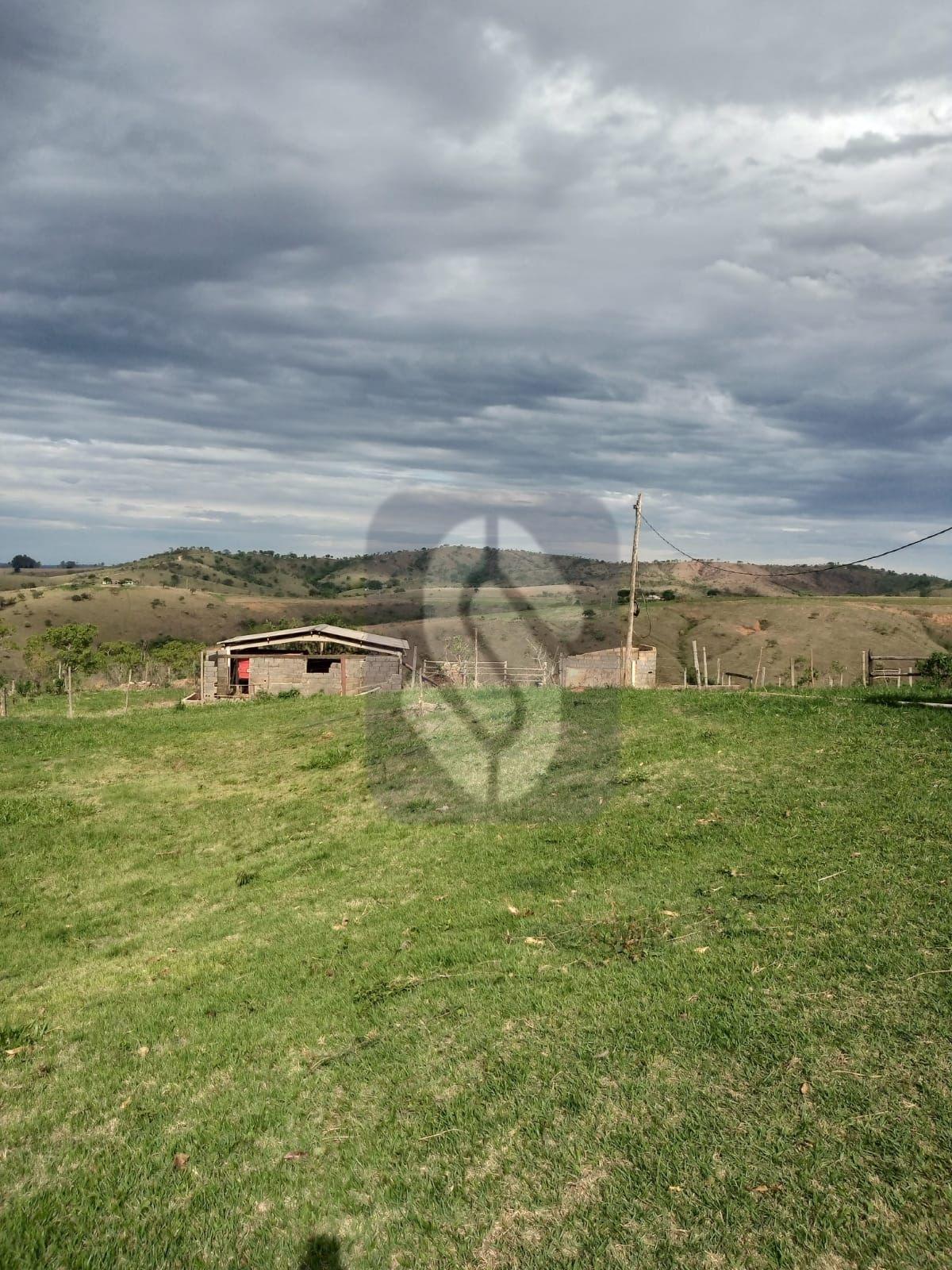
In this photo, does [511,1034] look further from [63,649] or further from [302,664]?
[63,649]

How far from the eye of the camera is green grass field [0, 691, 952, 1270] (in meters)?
5.32

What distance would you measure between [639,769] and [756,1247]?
12646 millimetres

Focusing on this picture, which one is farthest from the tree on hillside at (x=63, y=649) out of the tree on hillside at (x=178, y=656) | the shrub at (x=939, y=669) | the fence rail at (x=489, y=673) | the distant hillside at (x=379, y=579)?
the distant hillside at (x=379, y=579)

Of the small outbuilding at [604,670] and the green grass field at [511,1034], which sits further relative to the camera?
the small outbuilding at [604,670]

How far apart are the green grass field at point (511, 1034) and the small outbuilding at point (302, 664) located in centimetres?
2802

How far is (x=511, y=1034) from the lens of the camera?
7.59m

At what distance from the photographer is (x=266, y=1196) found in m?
5.86

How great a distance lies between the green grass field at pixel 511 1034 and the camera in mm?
5320

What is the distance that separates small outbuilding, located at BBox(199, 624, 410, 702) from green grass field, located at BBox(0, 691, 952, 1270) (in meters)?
28.0

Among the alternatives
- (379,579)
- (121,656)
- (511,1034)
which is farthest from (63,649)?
(379,579)

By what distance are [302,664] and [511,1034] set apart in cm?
3913

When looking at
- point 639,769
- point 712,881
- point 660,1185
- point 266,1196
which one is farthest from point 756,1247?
point 639,769

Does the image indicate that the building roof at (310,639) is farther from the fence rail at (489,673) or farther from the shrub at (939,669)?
the shrub at (939,669)

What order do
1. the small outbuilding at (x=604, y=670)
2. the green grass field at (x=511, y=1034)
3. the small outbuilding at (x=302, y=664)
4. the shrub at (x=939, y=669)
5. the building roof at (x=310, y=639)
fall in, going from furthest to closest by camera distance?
the small outbuilding at (x=604, y=670), the building roof at (x=310, y=639), the small outbuilding at (x=302, y=664), the shrub at (x=939, y=669), the green grass field at (x=511, y=1034)
